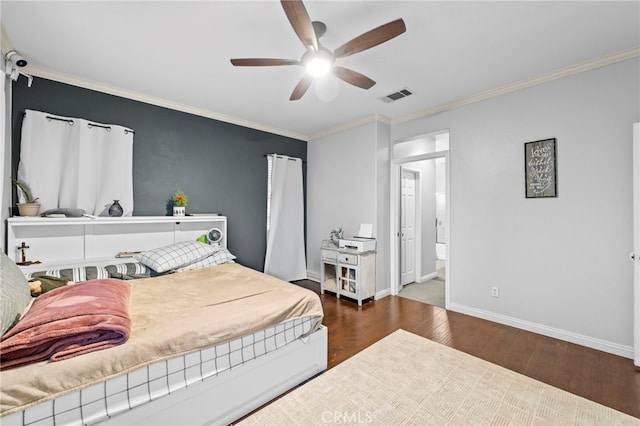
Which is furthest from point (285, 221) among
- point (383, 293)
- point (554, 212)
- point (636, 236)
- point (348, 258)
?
point (636, 236)

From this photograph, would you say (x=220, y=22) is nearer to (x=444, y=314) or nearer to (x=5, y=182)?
(x=5, y=182)

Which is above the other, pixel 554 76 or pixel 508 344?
pixel 554 76

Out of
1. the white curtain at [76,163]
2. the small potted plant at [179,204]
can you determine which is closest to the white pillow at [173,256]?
the small potted plant at [179,204]

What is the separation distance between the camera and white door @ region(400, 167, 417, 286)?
4434mm

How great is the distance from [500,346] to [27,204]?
4.58 metres

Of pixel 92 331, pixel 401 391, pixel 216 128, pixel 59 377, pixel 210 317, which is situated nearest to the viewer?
pixel 59 377

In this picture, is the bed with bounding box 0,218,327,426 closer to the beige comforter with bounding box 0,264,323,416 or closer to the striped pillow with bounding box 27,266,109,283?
the beige comforter with bounding box 0,264,323,416

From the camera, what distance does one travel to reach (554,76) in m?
2.70

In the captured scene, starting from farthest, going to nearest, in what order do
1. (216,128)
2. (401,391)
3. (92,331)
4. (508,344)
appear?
1. (216,128)
2. (508,344)
3. (401,391)
4. (92,331)

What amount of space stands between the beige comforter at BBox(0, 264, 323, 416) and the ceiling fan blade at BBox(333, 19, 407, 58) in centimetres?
180

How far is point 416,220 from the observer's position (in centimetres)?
478

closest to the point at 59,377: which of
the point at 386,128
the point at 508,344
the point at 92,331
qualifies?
the point at 92,331

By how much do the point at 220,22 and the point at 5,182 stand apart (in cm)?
235

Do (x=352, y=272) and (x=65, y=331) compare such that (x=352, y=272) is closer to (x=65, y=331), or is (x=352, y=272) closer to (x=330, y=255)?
(x=330, y=255)
